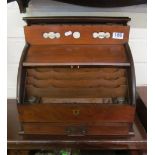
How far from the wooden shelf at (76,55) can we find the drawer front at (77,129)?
0.31 m

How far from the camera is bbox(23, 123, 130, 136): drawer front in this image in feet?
4.13

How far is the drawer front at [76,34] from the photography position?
4.33 ft

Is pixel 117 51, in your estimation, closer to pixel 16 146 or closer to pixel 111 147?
pixel 111 147

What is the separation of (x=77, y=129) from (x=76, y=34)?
510 millimetres

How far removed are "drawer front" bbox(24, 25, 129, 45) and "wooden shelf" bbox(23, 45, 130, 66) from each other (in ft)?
0.09

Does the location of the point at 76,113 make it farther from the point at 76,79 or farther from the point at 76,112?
the point at 76,79

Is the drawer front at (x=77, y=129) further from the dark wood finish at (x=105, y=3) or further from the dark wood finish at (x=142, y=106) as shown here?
the dark wood finish at (x=105, y=3)

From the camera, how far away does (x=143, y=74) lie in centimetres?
177

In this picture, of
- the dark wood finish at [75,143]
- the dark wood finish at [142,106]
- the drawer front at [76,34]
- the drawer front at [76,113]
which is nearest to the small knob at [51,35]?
the drawer front at [76,34]

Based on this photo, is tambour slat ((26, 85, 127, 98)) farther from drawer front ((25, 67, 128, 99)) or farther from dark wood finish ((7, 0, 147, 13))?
dark wood finish ((7, 0, 147, 13))

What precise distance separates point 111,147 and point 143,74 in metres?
0.71

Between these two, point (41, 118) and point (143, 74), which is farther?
point (143, 74)
